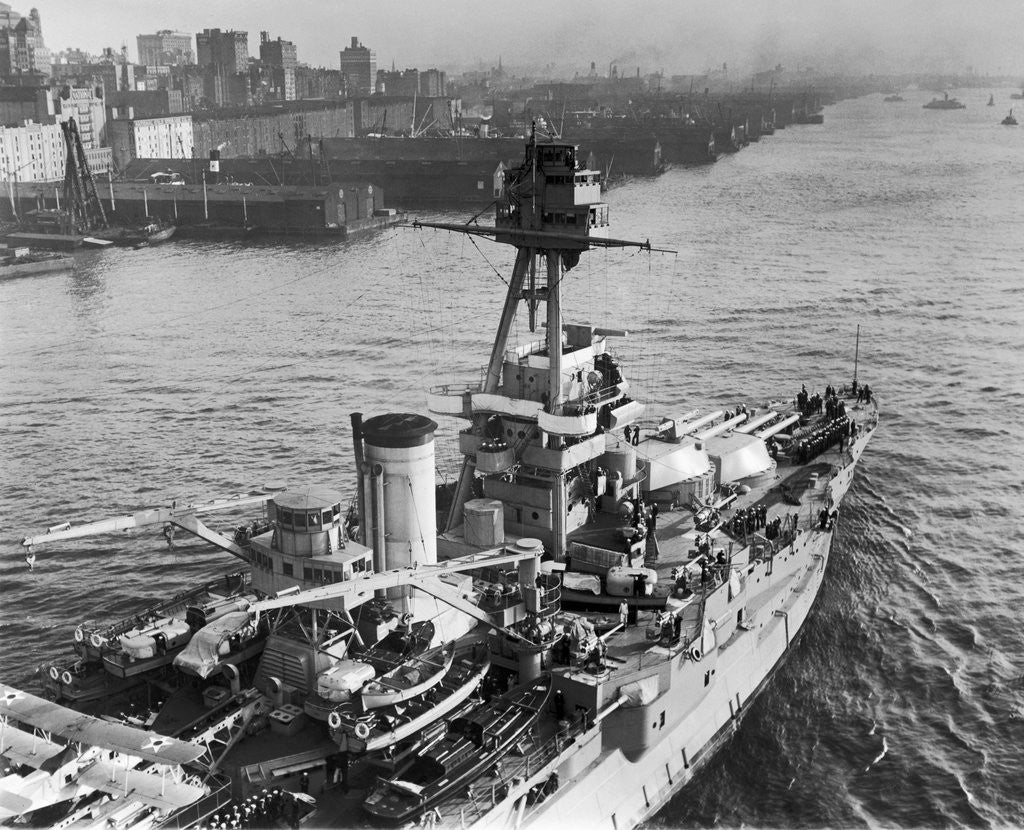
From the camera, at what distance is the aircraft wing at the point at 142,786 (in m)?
17.0

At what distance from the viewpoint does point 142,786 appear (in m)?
17.3

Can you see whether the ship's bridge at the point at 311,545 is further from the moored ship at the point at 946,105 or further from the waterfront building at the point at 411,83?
the moored ship at the point at 946,105

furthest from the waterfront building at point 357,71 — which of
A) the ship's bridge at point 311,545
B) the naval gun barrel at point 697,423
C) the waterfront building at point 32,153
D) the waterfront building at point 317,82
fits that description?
the ship's bridge at point 311,545

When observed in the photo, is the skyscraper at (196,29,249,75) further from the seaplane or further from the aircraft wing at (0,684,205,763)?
the seaplane

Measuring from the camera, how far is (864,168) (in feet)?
357

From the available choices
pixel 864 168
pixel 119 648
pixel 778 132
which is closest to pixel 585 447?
pixel 119 648

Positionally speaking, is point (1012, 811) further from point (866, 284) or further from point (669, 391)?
point (866, 284)

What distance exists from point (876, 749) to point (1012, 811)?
2.94m

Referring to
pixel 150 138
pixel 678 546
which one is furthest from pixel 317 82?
pixel 678 546

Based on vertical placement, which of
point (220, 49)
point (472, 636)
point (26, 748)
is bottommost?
point (472, 636)

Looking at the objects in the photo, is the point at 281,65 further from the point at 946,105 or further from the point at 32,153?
the point at 946,105

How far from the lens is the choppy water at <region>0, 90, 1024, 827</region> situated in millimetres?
25469

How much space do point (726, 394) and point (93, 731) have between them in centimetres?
3339

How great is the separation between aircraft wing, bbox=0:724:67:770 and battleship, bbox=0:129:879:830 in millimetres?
37
